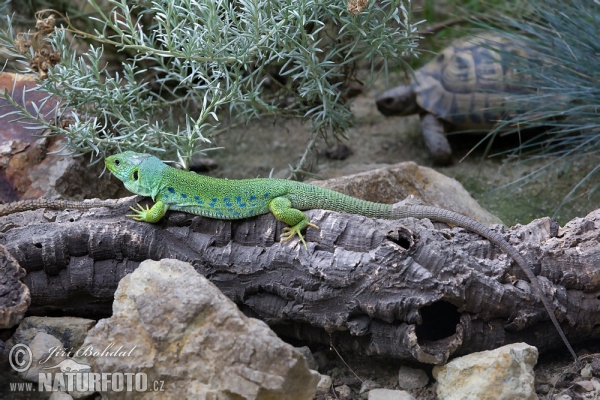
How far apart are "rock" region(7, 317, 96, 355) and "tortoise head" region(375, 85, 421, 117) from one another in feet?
16.0

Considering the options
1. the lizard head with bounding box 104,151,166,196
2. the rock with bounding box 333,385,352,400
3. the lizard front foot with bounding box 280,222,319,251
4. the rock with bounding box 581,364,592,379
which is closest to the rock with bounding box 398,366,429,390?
the rock with bounding box 333,385,352,400

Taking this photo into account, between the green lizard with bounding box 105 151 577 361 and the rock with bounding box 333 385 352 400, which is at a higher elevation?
the green lizard with bounding box 105 151 577 361

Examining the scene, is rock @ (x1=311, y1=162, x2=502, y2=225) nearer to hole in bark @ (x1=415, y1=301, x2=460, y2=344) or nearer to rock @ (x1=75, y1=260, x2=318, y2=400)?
hole in bark @ (x1=415, y1=301, x2=460, y2=344)

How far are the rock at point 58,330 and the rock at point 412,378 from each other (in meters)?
1.86

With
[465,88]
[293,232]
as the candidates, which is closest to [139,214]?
[293,232]

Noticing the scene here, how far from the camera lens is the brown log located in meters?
3.36

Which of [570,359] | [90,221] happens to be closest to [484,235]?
[570,359]

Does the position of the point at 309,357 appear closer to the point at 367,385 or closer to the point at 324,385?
the point at 324,385

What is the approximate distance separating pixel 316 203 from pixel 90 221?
1425 millimetres

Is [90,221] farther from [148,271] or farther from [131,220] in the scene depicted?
[148,271]

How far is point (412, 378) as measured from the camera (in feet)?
11.5

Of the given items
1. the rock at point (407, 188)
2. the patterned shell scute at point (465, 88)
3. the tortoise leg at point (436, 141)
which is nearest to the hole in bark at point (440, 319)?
the rock at point (407, 188)

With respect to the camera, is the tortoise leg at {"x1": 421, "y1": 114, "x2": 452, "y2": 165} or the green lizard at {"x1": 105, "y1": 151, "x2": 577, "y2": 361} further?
the tortoise leg at {"x1": 421, "y1": 114, "x2": 452, "y2": 165}

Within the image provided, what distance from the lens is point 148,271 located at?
319cm
